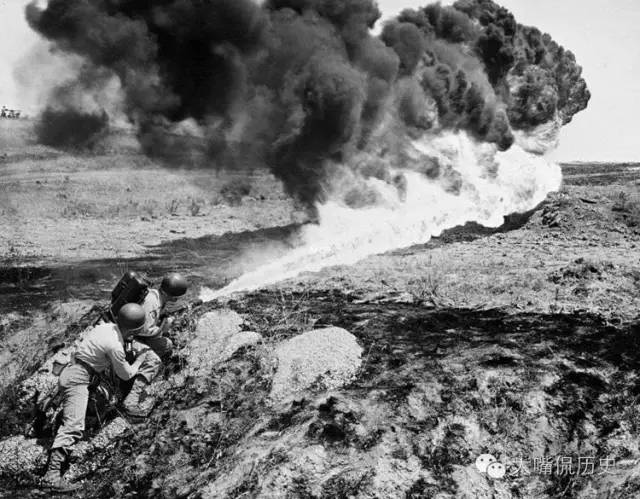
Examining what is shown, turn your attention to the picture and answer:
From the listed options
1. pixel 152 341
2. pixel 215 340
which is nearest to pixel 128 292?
pixel 152 341

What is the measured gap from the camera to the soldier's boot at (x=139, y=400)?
626 cm

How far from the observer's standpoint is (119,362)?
5.86 meters

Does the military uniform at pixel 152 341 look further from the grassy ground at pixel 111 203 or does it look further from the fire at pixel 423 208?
the grassy ground at pixel 111 203

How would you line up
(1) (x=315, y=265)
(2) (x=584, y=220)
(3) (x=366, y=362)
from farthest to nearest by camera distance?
(2) (x=584, y=220) < (1) (x=315, y=265) < (3) (x=366, y=362)

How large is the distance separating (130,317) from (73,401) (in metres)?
1.04

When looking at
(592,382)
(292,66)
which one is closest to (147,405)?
(592,382)

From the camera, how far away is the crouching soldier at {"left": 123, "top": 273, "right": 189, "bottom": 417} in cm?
635

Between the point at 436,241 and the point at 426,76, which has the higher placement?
the point at 426,76

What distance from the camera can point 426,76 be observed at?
1725cm

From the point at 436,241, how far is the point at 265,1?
23.3ft

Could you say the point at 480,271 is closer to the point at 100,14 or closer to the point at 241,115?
the point at 241,115

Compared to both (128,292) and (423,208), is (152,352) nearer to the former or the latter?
(128,292)

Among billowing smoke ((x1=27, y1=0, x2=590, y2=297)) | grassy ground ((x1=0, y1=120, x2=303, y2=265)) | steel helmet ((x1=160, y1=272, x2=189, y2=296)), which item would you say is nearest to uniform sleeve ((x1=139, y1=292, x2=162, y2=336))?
steel helmet ((x1=160, y1=272, x2=189, y2=296))

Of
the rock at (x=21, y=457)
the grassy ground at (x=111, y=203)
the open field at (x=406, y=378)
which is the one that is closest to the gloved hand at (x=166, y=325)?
the open field at (x=406, y=378)
